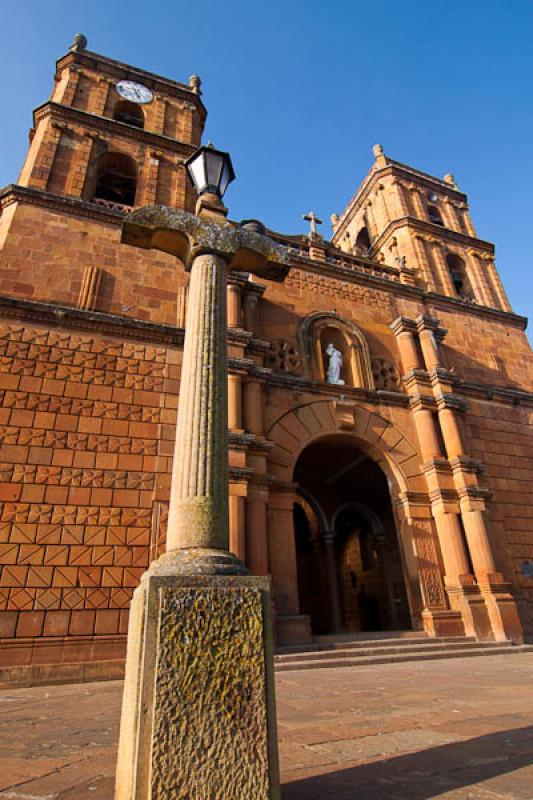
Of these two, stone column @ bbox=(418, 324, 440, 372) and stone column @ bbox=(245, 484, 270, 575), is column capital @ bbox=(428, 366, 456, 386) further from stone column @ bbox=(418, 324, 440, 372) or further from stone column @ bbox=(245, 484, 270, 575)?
stone column @ bbox=(245, 484, 270, 575)

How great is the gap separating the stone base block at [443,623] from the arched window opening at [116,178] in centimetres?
1420

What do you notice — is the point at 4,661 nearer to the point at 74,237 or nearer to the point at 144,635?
the point at 144,635

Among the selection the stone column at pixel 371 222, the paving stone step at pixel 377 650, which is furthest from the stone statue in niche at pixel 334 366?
the stone column at pixel 371 222

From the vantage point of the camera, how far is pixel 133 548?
8.42m

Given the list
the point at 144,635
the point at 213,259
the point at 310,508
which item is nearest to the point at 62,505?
the point at 213,259

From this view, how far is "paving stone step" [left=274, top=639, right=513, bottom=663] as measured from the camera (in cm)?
Answer: 805

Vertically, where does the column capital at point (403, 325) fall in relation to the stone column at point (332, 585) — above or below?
above

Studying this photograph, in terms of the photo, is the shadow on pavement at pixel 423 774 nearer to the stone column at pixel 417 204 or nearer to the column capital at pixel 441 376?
the column capital at pixel 441 376

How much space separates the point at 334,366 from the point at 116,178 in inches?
392

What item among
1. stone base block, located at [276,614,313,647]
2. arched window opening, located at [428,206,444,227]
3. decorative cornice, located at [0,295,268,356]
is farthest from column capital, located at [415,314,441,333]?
arched window opening, located at [428,206,444,227]

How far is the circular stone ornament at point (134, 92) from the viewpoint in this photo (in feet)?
54.8

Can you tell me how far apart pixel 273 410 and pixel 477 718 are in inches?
324

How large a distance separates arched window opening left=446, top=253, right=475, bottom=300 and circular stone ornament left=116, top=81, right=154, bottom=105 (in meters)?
13.3

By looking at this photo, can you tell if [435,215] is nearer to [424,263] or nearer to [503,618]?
[424,263]
